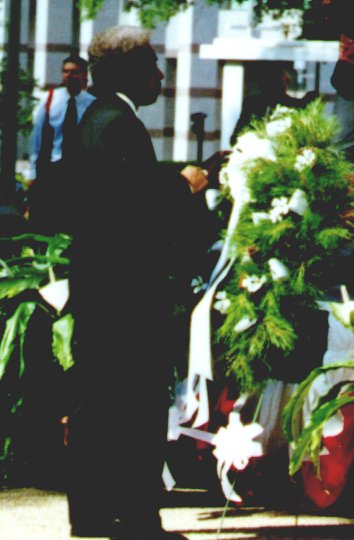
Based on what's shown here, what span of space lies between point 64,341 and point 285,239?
42.4 inches

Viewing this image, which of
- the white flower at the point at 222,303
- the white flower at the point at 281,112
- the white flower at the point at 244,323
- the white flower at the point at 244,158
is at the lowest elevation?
the white flower at the point at 244,323

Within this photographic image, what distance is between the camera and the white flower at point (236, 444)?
4.83 meters

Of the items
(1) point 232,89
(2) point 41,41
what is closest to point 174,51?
(2) point 41,41

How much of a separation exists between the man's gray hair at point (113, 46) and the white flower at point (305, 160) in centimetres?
73

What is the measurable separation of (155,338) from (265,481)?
1.01 m

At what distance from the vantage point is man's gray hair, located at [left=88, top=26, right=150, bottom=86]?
14.8ft

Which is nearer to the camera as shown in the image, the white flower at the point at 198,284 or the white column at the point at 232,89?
the white flower at the point at 198,284

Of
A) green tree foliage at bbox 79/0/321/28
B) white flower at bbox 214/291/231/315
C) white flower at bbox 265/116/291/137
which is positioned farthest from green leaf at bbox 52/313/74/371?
green tree foliage at bbox 79/0/321/28

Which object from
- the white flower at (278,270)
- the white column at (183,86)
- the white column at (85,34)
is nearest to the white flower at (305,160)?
the white flower at (278,270)

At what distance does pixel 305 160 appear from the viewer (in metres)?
4.60

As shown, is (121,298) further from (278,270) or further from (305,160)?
(305,160)

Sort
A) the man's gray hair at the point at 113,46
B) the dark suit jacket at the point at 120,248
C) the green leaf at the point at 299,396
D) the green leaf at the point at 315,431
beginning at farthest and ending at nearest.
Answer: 1. the man's gray hair at the point at 113,46
2. the dark suit jacket at the point at 120,248
3. the green leaf at the point at 299,396
4. the green leaf at the point at 315,431

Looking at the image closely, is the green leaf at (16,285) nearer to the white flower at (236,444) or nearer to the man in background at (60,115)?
the white flower at (236,444)

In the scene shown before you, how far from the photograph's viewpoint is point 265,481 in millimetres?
5109
